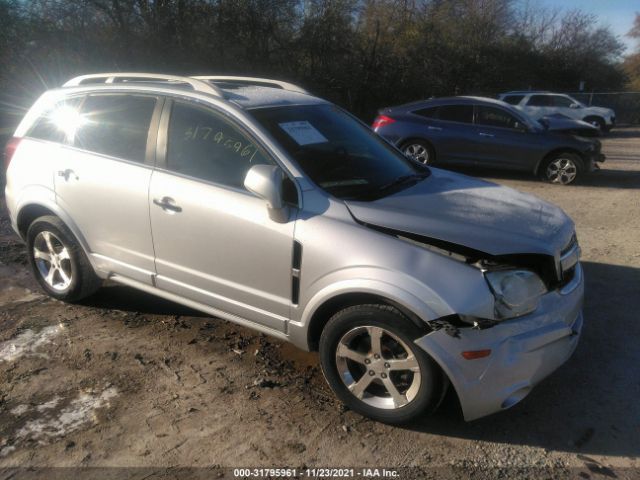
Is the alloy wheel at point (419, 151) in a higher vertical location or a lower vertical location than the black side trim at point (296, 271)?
lower

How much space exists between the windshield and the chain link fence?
25.9 metres

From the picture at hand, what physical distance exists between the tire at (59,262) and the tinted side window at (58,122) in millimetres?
672

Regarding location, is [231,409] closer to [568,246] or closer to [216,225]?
[216,225]

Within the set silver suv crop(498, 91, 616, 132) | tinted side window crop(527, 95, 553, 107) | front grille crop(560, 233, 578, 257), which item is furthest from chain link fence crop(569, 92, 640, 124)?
front grille crop(560, 233, 578, 257)

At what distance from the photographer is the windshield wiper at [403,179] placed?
3.67m

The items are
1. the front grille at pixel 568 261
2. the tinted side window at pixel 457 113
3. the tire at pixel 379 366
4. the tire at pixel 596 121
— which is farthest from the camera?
the tire at pixel 596 121

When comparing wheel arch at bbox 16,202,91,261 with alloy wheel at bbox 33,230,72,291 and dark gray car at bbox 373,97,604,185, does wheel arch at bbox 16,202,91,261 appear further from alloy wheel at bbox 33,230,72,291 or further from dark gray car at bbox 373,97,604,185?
dark gray car at bbox 373,97,604,185

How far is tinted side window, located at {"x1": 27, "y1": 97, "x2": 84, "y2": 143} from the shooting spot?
4402 mm

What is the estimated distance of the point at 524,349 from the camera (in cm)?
285

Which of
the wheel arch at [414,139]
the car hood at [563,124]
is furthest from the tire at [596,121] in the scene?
the wheel arch at [414,139]

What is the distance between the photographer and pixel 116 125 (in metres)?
4.10

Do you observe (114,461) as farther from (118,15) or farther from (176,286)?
(118,15)

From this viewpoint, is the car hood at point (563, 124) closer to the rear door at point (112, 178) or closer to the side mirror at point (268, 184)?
the rear door at point (112, 178)

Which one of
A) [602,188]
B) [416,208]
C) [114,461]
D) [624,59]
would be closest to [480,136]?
[602,188]
